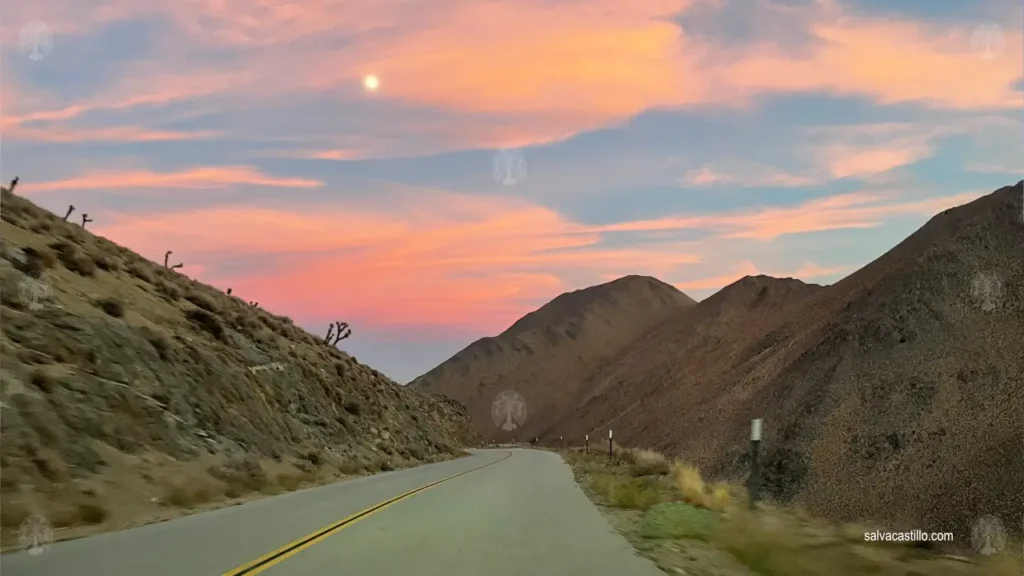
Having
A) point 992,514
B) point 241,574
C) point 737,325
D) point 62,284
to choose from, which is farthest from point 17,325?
point 737,325

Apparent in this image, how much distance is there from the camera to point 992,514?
64.6ft

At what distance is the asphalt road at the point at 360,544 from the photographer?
9242 mm

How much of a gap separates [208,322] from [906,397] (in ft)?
89.0

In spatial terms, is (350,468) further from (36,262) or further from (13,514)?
(13,514)

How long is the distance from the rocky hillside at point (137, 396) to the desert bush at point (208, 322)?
0.06m

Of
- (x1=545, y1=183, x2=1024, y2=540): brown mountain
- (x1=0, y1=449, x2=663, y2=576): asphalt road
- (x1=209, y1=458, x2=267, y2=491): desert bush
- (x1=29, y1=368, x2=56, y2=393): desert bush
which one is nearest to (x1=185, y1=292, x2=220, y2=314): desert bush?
(x1=209, y1=458, x2=267, y2=491): desert bush

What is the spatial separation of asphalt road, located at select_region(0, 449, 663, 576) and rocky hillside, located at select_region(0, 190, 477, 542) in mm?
2545

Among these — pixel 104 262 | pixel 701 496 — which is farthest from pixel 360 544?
pixel 104 262

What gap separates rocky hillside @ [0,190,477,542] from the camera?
16.2 metres

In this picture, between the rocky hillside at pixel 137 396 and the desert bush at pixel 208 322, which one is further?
the desert bush at pixel 208 322

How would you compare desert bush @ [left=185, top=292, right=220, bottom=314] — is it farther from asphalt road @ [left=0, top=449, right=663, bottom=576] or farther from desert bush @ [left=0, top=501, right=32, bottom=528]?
desert bush @ [left=0, top=501, right=32, bottom=528]

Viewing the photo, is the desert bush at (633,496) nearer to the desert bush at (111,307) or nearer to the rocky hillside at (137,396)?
the rocky hillside at (137,396)

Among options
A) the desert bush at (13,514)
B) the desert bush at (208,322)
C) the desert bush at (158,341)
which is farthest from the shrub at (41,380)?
the desert bush at (208,322)

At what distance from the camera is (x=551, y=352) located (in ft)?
447
